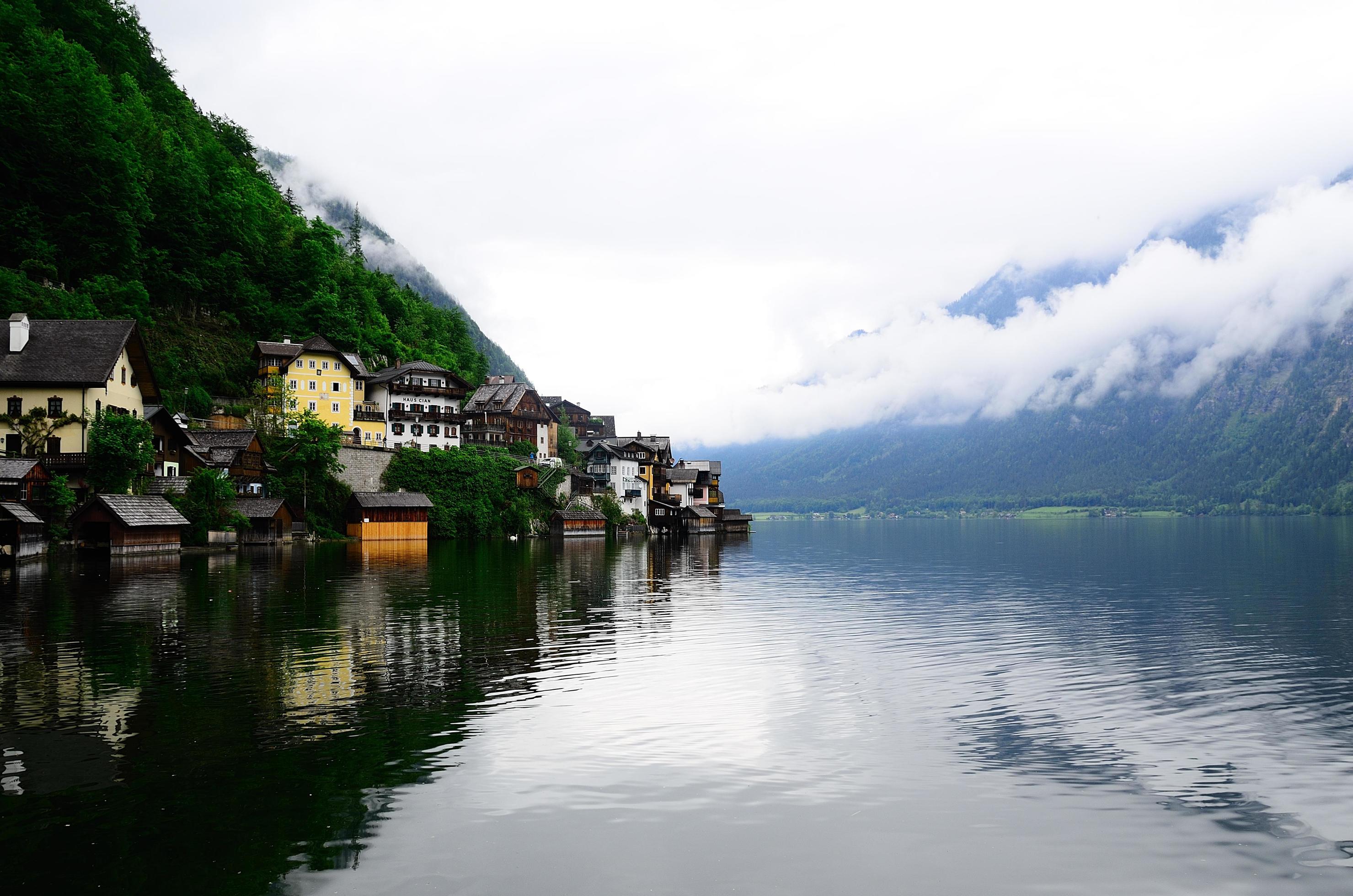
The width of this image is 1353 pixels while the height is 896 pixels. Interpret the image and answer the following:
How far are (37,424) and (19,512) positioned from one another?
12.1 metres

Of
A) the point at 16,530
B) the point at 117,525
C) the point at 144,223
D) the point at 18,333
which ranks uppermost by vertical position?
Answer: the point at 144,223

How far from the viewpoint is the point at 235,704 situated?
73.2 ft

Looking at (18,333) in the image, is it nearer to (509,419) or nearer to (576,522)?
(576,522)

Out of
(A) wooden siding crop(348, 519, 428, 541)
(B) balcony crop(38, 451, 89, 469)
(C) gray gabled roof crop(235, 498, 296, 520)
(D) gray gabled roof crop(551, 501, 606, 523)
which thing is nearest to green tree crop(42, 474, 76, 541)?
(B) balcony crop(38, 451, 89, 469)

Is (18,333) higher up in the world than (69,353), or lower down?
higher up

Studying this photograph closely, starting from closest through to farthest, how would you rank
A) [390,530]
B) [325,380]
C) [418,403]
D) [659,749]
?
1. [659,749]
2. [390,530]
3. [325,380]
4. [418,403]

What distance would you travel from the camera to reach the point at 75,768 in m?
17.1

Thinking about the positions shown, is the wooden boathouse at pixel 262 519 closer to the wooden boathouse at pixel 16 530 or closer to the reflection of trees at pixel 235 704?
the wooden boathouse at pixel 16 530

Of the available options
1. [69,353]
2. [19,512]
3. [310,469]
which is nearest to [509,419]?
[310,469]

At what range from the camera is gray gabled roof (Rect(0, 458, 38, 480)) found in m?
61.1

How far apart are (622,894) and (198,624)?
27435 mm

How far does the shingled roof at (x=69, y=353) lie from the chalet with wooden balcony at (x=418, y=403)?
4715 centimetres

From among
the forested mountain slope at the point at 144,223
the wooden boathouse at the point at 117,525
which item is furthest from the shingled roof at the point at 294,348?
the wooden boathouse at the point at 117,525

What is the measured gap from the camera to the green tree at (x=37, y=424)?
2635 inches
